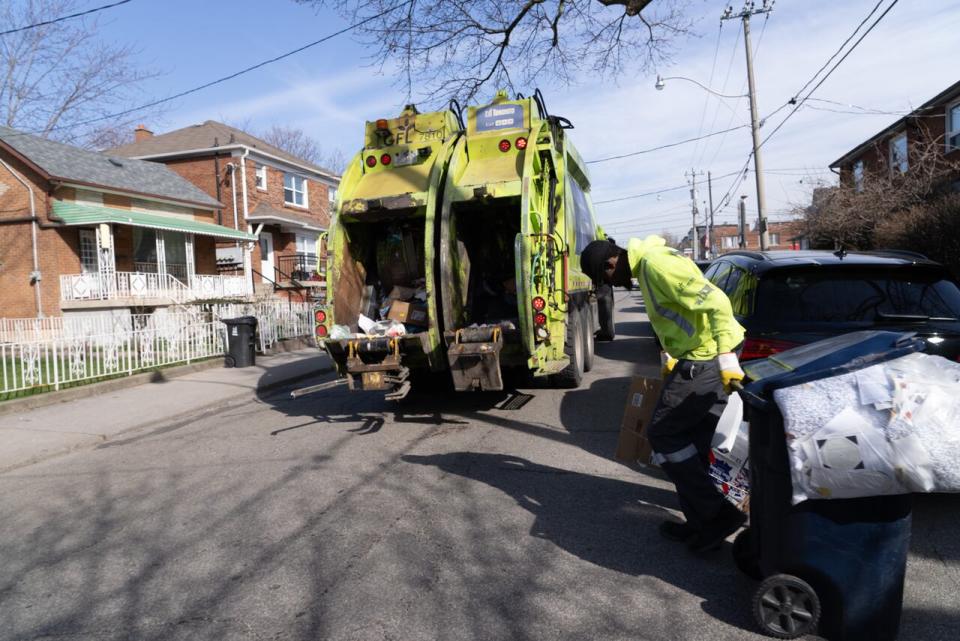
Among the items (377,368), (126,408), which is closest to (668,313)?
(377,368)

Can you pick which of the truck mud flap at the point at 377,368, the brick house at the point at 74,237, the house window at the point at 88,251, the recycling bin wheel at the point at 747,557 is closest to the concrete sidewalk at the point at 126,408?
the truck mud flap at the point at 377,368

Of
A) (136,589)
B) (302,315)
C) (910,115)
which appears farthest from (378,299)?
(910,115)

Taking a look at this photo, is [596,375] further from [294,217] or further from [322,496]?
[294,217]

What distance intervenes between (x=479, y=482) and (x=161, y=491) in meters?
2.45

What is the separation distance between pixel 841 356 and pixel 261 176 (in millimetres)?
27487

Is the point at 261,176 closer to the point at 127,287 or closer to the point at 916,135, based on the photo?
the point at 127,287

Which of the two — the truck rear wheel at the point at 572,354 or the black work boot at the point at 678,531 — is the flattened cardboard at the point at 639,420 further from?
the truck rear wheel at the point at 572,354

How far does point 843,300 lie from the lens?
4.68 meters

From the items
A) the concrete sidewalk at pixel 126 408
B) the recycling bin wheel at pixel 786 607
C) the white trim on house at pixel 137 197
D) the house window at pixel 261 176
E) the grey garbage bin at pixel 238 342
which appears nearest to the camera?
the recycling bin wheel at pixel 786 607

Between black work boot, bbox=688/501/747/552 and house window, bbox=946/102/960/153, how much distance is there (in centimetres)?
2132

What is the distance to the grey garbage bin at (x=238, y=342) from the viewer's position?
12.3 meters

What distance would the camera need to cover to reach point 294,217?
28.3 metres

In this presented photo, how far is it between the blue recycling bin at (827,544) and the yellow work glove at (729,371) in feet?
1.36

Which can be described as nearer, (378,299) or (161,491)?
(161,491)
